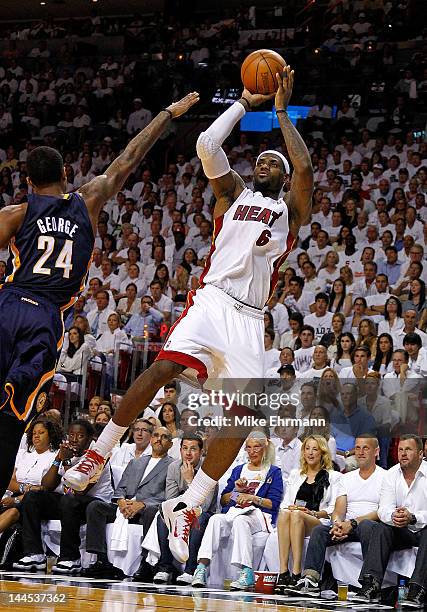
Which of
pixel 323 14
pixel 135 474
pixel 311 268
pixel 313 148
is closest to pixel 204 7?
pixel 323 14

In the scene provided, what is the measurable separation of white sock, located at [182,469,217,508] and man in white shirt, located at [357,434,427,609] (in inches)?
105

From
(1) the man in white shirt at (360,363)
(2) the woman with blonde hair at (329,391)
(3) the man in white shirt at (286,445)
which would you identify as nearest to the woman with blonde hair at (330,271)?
(1) the man in white shirt at (360,363)

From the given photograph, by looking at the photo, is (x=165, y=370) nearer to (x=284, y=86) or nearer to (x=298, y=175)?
(x=298, y=175)

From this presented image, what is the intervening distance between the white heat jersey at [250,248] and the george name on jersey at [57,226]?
134cm

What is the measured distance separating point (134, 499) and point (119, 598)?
2.60 meters

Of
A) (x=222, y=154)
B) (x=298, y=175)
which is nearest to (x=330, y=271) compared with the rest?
(x=298, y=175)

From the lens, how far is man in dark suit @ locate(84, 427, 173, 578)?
10.2 meters

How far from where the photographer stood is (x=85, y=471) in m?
6.54

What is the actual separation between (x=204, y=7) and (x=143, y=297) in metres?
14.3

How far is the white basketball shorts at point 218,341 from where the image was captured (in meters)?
6.52

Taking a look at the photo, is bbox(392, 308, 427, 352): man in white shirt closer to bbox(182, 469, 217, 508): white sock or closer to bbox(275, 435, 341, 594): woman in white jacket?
bbox(275, 435, 341, 594): woman in white jacket

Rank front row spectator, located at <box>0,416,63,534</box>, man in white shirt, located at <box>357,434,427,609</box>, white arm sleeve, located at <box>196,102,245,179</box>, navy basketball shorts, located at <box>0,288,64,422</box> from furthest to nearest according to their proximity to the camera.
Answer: front row spectator, located at <box>0,416,63,534</box>, man in white shirt, located at <box>357,434,427,609</box>, white arm sleeve, located at <box>196,102,245,179</box>, navy basketball shorts, located at <box>0,288,64,422</box>

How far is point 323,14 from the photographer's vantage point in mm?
22781

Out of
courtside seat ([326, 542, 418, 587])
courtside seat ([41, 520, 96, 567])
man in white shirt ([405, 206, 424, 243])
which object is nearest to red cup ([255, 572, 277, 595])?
courtside seat ([326, 542, 418, 587])
